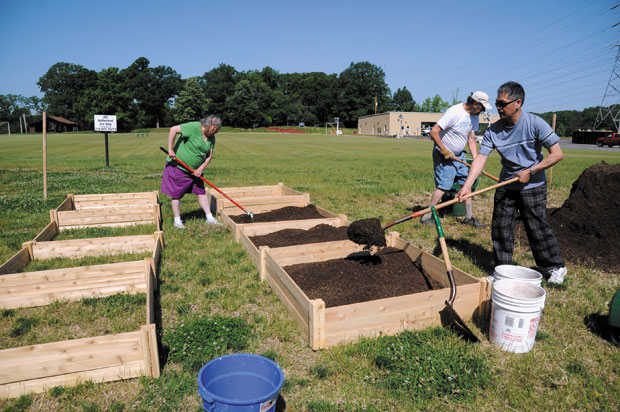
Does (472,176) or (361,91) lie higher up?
(361,91)

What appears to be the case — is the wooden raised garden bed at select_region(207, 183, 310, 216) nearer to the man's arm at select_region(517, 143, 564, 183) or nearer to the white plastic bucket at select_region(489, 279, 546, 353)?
the man's arm at select_region(517, 143, 564, 183)

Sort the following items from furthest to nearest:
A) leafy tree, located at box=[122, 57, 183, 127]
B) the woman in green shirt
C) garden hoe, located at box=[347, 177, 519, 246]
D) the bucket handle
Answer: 1. leafy tree, located at box=[122, 57, 183, 127]
2. the woman in green shirt
3. garden hoe, located at box=[347, 177, 519, 246]
4. the bucket handle

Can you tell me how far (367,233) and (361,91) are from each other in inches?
4581

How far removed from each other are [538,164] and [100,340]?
4.59 m

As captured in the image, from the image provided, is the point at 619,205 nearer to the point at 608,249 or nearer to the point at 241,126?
the point at 608,249

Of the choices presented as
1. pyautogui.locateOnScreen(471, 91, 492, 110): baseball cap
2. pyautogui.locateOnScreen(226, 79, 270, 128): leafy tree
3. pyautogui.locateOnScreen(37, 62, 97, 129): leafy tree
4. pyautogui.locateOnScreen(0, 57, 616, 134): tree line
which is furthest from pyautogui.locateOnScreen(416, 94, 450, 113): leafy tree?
pyautogui.locateOnScreen(471, 91, 492, 110): baseball cap

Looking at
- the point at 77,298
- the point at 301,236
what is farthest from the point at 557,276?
the point at 77,298

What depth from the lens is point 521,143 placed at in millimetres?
4367

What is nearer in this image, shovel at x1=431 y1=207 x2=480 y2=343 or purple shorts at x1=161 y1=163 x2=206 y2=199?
shovel at x1=431 y1=207 x2=480 y2=343

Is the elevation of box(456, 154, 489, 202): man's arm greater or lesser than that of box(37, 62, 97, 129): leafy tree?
lesser

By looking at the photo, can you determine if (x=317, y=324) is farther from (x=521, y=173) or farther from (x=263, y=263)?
(x=521, y=173)

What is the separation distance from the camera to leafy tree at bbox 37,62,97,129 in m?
101

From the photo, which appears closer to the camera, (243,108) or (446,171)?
(446,171)

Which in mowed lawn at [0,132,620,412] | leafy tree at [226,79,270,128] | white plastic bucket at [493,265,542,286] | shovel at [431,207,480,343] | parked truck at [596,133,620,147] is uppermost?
leafy tree at [226,79,270,128]
